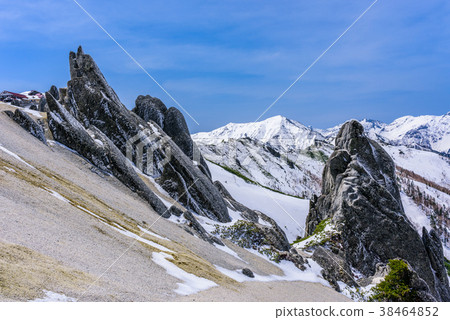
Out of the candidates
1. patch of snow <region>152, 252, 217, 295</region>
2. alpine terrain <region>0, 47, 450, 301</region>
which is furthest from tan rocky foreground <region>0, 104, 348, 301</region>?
patch of snow <region>152, 252, 217, 295</region>

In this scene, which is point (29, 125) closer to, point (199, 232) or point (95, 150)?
point (95, 150)

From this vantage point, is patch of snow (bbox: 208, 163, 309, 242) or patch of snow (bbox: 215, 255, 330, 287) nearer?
patch of snow (bbox: 215, 255, 330, 287)

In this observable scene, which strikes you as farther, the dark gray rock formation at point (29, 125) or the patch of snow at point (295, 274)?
the dark gray rock formation at point (29, 125)

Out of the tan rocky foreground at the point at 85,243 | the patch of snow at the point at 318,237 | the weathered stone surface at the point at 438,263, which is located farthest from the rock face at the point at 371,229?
the tan rocky foreground at the point at 85,243

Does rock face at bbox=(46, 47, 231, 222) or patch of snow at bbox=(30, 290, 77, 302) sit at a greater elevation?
rock face at bbox=(46, 47, 231, 222)

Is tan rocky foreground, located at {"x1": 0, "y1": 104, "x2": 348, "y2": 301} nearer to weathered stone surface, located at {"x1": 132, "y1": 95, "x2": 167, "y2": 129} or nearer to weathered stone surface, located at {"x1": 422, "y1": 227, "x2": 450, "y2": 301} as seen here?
weathered stone surface, located at {"x1": 422, "y1": 227, "x2": 450, "y2": 301}

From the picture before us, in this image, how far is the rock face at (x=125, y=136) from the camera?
50731 millimetres
